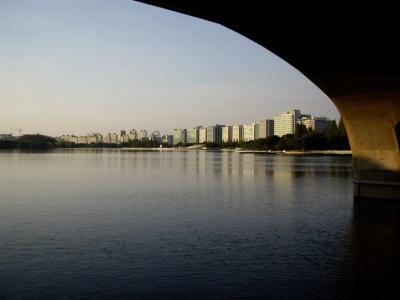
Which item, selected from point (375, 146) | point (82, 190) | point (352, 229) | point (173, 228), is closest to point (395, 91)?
point (375, 146)

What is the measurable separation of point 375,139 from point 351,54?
6734 mm

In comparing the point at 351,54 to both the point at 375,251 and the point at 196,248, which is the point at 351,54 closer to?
the point at 375,251

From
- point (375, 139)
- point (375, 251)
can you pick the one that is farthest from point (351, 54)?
point (375, 251)

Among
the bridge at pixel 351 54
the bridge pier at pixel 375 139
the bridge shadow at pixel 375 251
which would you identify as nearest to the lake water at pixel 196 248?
the bridge shadow at pixel 375 251

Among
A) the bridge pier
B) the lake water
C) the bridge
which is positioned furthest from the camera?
the bridge pier

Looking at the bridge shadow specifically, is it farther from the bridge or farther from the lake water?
the bridge

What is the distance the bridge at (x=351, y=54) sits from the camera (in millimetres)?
13420

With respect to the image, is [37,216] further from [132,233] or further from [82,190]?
[82,190]

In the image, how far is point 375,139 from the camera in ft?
78.2

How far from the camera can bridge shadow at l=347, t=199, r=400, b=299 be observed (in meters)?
11.3

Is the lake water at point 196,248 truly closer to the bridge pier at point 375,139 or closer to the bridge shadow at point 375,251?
the bridge shadow at point 375,251

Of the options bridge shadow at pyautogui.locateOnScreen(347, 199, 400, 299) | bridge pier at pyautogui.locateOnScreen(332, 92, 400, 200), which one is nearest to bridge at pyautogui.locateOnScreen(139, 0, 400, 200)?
bridge pier at pyautogui.locateOnScreen(332, 92, 400, 200)

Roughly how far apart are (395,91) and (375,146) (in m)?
3.48

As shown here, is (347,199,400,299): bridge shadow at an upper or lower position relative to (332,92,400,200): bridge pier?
lower
